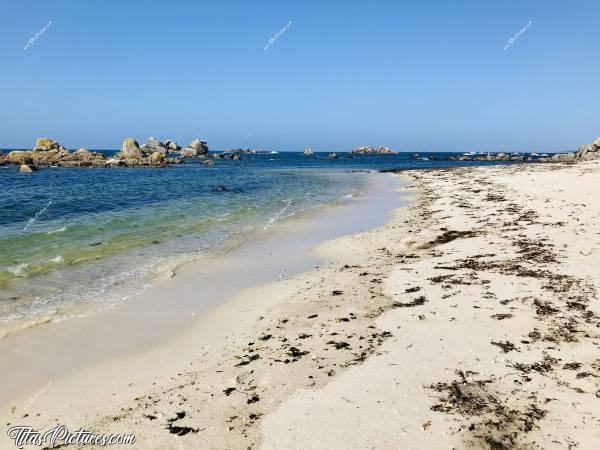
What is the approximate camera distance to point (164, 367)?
21.7ft

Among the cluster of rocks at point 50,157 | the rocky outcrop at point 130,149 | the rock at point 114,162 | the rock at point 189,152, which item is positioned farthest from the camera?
the rock at point 189,152

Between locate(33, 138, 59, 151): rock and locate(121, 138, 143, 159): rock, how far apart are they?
12.9 metres

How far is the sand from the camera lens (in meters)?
4.61

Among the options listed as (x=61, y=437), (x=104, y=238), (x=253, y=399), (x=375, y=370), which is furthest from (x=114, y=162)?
(x=375, y=370)

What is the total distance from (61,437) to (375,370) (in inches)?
159

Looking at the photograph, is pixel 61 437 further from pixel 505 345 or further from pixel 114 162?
pixel 114 162

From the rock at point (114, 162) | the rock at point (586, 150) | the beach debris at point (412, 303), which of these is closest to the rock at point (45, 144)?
the rock at point (114, 162)

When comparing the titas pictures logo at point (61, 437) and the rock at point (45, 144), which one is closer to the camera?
the titas pictures logo at point (61, 437)

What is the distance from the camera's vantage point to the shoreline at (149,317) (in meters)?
6.86

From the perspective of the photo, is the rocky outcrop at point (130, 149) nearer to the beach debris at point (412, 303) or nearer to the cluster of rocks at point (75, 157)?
the cluster of rocks at point (75, 157)

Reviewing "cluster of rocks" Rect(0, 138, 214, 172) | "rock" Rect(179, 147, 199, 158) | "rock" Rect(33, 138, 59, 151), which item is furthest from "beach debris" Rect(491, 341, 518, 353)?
"rock" Rect(179, 147, 199, 158)

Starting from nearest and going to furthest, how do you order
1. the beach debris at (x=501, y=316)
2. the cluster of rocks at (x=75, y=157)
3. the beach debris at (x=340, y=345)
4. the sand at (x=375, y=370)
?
the sand at (x=375, y=370), the beach debris at (x=340, y=345), the beach debris at (x=501, y=316), the cluster of rocks at (x=75, y=157)

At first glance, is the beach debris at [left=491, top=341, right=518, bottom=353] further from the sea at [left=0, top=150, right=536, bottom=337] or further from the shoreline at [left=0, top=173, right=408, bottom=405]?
the sea at [left=0, top=150, right=536, bottom=337]

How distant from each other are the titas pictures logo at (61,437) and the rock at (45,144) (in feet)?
313
